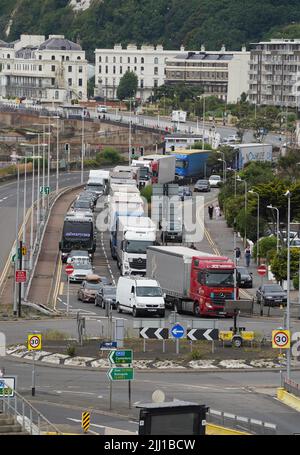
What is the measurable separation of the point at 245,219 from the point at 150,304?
26.3m

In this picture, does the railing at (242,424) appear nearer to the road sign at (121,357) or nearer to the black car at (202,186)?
the road sign at (121,357)

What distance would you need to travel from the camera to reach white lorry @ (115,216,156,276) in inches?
2926

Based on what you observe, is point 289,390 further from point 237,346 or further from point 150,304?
point 150,304

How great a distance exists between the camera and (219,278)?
6281cm

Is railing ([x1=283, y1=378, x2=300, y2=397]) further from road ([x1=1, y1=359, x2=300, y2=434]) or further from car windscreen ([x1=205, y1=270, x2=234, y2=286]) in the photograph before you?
car windscreen ([x1=205, y1=270, x2=234, y2=286])

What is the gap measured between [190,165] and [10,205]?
21345 mm

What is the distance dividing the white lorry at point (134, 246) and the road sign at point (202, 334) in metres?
20.2

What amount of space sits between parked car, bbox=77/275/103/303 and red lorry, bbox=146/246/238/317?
8.21 feet

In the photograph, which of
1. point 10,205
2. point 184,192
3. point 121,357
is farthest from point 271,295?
point 184,192

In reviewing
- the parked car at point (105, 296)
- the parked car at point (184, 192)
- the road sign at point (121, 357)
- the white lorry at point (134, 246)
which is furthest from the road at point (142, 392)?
the parked car at point (184, 192)

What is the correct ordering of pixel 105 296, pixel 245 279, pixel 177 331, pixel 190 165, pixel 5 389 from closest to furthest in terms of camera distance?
1. pixel 5 389
2. pixel 177 331
3. pixel 105 296
4. pixel 245 279
5. pixel 190 165

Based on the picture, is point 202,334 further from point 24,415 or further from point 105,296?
point 24,415

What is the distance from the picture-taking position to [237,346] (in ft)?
176

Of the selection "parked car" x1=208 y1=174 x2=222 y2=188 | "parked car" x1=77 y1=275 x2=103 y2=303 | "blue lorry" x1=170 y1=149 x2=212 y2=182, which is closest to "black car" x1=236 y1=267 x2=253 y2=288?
"parked car" x1=77 y1=275 x2=103 y2=303
